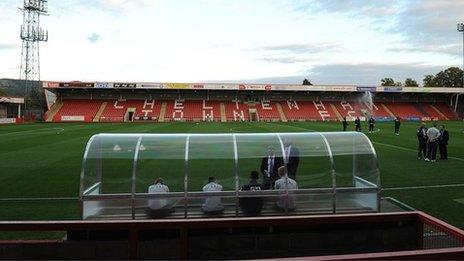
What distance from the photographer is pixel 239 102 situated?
80.5 metres

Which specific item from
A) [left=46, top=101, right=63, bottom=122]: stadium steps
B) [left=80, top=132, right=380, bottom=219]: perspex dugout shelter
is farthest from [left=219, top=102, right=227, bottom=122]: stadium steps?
[left=80, top=132, right=380, bottom=219]: perspex dugout shelter

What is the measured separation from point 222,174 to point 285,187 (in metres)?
1.22

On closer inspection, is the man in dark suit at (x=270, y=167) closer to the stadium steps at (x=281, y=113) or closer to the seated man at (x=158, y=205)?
the seated man at (x=158, y=205)

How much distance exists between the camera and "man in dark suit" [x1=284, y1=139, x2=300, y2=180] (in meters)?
9.36

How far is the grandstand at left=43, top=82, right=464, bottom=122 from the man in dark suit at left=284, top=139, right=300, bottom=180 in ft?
202

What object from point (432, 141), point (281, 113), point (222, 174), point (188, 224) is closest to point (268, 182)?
point (222, 174)

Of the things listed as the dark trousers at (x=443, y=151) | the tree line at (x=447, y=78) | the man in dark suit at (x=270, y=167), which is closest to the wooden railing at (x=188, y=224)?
the man in dark suit at (x=270, y=167)

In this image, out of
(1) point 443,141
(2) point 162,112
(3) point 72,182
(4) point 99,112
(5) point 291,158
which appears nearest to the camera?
(5) point 291,158

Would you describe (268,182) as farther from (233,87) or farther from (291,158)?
(233,87)

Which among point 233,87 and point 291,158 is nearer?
point 291,158

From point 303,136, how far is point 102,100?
7210 cm

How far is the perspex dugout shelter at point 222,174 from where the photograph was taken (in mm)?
8953

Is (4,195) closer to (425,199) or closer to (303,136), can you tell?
(303,136)

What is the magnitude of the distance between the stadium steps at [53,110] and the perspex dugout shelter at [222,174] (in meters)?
63.8
